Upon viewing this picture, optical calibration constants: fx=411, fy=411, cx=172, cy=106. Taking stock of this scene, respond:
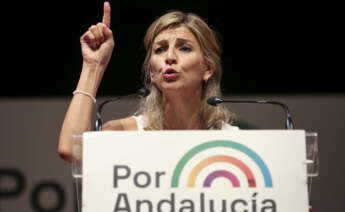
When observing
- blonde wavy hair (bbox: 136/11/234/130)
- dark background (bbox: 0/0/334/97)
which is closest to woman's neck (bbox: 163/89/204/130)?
blonde wavy hair (bbox: 136/11/234/130)

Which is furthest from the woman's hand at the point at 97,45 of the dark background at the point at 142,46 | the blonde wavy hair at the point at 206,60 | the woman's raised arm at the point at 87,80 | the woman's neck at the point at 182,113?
the dark background at the point at 142,46

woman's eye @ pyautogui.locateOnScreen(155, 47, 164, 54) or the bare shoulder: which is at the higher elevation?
woman's eye @ pyautogui.locateOnScreen(155, 47, 164, 54)

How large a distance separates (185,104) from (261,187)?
3.16 feet

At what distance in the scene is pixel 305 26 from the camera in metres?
2.73

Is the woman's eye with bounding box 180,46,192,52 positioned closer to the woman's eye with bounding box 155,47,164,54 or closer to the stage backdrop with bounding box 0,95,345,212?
the woman's eye with bounding box 155,47,164,54

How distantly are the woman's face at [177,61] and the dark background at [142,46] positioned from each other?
0.90 meters

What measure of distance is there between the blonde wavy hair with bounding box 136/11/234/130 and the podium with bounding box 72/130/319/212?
0.93 meters

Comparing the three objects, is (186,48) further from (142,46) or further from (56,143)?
(56,143)

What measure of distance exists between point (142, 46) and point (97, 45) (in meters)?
1.17

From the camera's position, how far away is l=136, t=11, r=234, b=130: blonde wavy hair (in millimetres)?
1875

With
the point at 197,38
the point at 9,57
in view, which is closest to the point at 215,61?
the point at 197,38

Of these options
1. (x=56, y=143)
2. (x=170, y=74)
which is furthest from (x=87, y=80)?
(x=56, y=143)

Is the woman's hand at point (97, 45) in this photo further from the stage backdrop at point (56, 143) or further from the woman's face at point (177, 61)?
the stage backdrop at point (56, 143)

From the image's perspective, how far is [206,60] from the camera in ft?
6.35
